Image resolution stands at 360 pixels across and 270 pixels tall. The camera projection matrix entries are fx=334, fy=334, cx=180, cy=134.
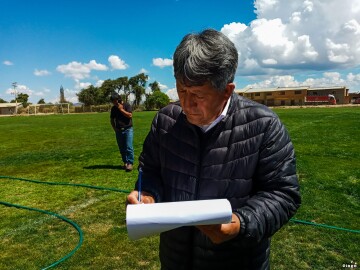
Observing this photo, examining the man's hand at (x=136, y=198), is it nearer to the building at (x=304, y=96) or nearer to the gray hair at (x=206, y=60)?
the gray hair at (x=206, y=60)

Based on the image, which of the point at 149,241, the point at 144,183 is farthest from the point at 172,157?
the point at 149,241

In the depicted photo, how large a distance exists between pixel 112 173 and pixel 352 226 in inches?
227

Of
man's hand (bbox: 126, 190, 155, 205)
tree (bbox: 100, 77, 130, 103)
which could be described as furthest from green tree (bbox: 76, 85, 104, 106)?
man's hand (bbox: 126, 190, 155, 205)

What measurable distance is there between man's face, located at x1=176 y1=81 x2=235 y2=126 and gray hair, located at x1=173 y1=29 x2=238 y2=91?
0.10ft

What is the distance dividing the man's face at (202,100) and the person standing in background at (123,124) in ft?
23.0

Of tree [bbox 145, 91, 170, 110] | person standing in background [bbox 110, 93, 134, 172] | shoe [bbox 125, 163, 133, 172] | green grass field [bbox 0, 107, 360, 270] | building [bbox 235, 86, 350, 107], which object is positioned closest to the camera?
green grass field [bbox 0, 107, 360, 270]

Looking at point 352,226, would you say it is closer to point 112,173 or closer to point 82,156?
point 112,173

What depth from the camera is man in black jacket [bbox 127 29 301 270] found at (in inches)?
60.7

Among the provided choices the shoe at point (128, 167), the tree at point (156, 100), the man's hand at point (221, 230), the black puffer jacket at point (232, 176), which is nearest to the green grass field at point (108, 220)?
the shoe at point (128, 167)

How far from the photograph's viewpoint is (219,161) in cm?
176

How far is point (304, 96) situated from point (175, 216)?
86792mm

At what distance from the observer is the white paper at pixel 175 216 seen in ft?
4.23

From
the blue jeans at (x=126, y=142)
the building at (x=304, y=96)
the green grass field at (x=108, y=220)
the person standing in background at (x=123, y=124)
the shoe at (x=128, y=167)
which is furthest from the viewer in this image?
the building at (x=304, y=96)

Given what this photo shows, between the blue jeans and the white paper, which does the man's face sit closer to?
the white paper
